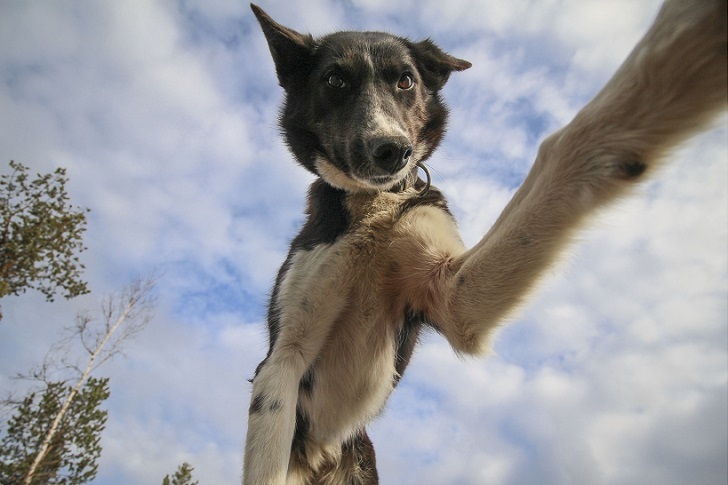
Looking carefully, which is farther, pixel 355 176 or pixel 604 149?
pixel 355 176

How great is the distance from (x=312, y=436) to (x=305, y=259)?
1.44 meters

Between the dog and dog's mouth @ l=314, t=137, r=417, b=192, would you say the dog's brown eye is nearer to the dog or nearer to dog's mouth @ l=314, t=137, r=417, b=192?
the dog

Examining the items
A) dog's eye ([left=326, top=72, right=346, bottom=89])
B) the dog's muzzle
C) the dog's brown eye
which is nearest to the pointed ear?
the dog's brown eye

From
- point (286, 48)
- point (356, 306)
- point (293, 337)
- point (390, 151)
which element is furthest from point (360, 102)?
point (293, 337)

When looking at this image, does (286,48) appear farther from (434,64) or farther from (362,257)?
(362,257)

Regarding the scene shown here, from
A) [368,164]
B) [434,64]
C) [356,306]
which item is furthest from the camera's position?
[434,64]

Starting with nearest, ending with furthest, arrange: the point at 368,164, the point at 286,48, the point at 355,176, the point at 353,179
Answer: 1. the point at 368,164
2. the point at 355,176
3. the point at 353,179
4. the point at 286,48

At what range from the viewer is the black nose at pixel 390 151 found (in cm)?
325

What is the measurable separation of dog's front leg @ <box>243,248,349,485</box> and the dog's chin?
0.52 metres

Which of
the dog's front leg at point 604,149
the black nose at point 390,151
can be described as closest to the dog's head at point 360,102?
the black nose at point 390,151

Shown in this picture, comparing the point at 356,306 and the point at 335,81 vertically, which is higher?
the point at 335,81

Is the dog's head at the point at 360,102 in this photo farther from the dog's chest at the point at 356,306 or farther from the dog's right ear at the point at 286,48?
the dog's chest at the point at 356,306

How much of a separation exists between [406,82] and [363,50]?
442 mm

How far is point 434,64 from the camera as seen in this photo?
4.57 meters
